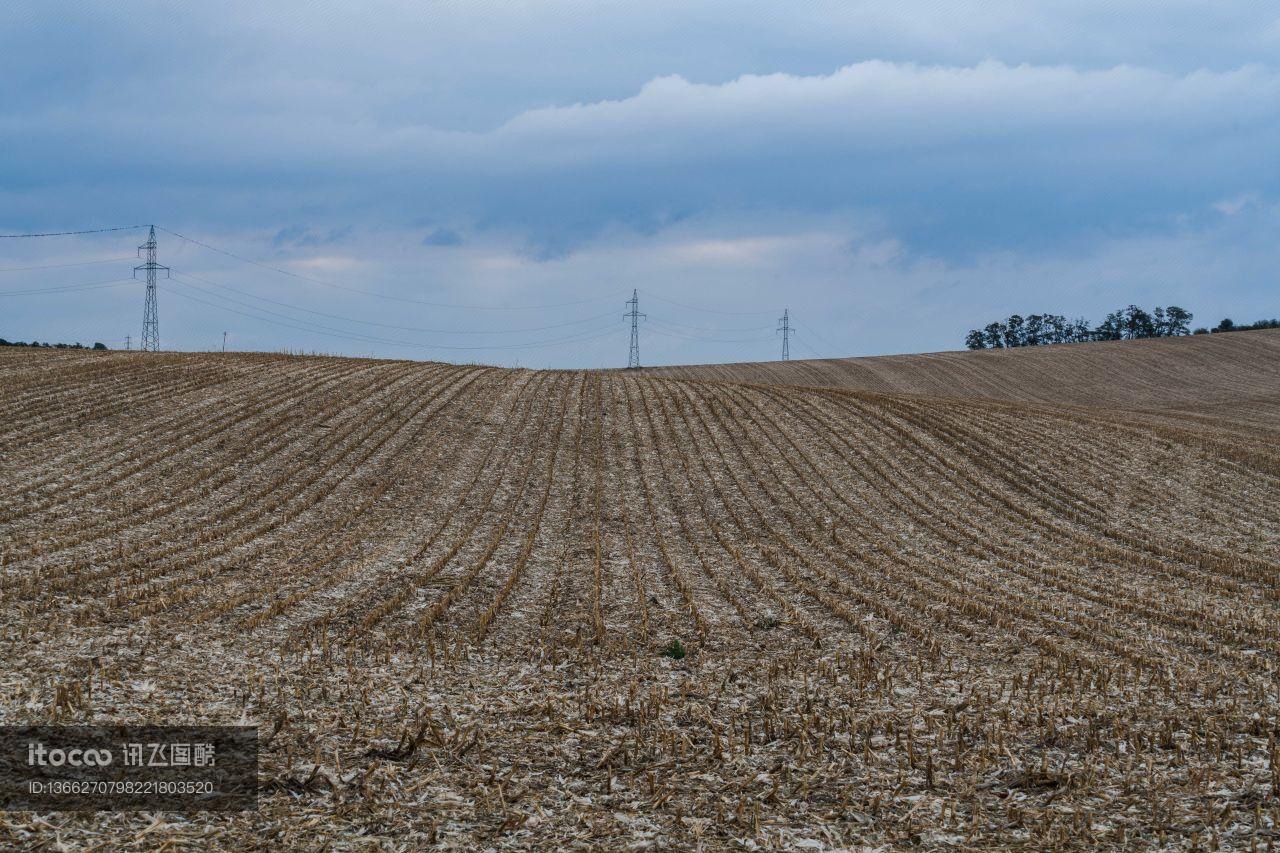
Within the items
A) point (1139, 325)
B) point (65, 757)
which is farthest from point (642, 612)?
point (1139, 325)

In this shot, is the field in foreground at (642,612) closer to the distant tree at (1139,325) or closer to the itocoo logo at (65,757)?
the itocoo logo at (65,757)

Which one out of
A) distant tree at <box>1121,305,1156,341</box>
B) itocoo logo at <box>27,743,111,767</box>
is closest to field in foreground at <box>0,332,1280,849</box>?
itocoo logo at <box>27,743,111,767</box>

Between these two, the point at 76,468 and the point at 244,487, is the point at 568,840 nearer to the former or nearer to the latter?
the point at 244,487

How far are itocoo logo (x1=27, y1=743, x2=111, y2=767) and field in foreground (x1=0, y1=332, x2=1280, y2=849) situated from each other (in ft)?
4.05

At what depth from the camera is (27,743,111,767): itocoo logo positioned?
30.2 feet

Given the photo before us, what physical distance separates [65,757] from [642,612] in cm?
958

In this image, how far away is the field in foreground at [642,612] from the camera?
9008 millimetres

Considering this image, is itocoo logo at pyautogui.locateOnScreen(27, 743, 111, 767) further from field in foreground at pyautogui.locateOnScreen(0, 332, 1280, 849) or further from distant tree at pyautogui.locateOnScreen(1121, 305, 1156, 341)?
distant tree at pyautogui.locateOnScreen(1121, 305, 1156, 341)

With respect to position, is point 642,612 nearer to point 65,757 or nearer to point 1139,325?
point 65,757

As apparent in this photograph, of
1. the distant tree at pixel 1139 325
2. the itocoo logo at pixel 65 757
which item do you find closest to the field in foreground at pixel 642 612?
the itocoo logo at pixel 65 757

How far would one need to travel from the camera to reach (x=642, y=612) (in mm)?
17125

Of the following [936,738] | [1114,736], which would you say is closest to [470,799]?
[936,738]

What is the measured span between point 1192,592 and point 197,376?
123 ft

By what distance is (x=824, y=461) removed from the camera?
3406cm
